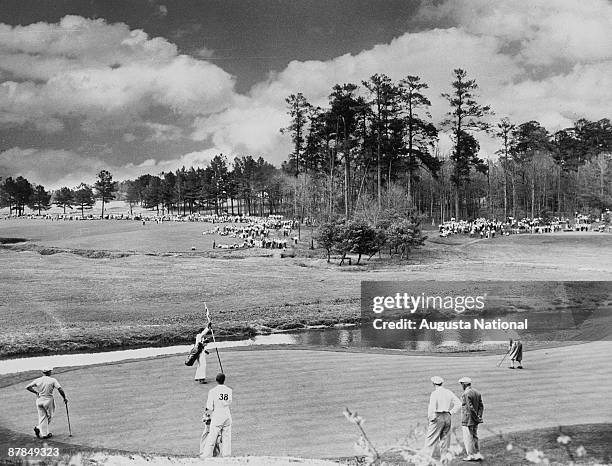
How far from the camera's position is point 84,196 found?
13.2 metres

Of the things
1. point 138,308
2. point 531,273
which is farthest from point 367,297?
point 138,308

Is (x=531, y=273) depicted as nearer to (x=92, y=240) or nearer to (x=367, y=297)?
(x=367, y=297)

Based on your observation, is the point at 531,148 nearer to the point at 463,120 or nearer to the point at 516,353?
the point at 463,120

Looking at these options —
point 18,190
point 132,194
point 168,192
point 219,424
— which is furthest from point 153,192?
point 219,424

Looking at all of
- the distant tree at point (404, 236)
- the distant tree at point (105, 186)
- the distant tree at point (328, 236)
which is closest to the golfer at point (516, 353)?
the distant tree at point (105, 186)

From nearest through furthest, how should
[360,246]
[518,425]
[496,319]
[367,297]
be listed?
[518,425]
[496,319]
[367,297]
[360,246]

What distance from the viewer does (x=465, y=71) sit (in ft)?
42.4

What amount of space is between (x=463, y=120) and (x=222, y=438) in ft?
48.6

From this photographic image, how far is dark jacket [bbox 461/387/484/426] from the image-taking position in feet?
21.4

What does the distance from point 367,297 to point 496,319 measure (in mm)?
5180

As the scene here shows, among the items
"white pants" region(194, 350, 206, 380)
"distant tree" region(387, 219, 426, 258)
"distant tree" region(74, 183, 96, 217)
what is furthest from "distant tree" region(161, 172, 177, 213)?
"distant tree" region(387, 219, 426, 258)

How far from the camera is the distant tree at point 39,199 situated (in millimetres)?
12087

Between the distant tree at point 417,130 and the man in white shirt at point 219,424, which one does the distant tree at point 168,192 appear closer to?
the distant tree at point 417,130

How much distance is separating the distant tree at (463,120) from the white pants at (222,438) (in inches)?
375
